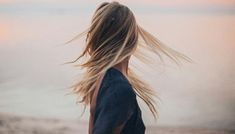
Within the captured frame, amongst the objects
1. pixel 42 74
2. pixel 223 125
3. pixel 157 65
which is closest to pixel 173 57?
pixel 157 65

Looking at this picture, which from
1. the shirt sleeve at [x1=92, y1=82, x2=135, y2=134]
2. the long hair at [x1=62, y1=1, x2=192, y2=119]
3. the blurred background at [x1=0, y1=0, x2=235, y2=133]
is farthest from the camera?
the blurred background at [x1=0, y1=0, x2=235, y2=133]

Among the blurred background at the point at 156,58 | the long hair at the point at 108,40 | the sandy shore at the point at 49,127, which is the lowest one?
the sandy shore at the point at 49,127

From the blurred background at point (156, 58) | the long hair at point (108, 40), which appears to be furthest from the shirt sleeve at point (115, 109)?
the blurred background at point (156, 58)

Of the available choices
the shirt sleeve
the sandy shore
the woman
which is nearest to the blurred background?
the sandy shore

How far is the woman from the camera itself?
1.61 meters

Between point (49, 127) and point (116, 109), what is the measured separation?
3.56 ft

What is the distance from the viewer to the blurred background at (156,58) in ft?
8.25

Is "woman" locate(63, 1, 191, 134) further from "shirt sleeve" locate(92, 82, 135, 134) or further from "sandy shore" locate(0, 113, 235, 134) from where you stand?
"sandy shore" locate(0, 113, 235, 134)

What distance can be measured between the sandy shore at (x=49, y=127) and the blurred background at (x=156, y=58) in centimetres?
2

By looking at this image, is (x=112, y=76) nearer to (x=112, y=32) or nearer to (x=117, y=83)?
(x=117, y=83)

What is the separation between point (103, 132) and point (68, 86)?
3.29 feet

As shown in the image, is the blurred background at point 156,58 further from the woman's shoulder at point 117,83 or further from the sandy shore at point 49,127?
the woman's shoulder at point 117,83

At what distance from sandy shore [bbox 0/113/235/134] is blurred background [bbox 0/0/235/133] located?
2 centimetres

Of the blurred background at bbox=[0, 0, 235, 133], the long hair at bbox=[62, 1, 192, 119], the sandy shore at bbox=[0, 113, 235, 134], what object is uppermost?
the long hair at bbox=[62, 1, 192, 119]
